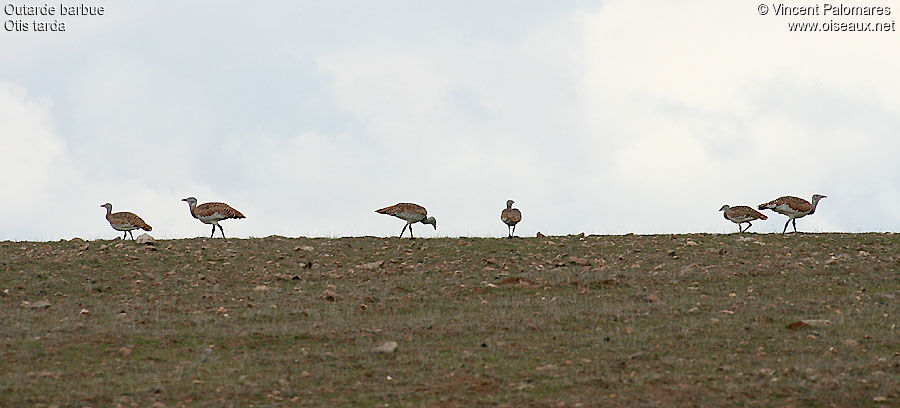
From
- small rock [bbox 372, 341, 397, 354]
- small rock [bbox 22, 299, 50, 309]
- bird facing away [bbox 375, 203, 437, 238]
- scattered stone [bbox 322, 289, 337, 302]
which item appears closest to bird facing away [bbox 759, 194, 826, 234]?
bird facing away [bbox 375, 203, 437, 238]

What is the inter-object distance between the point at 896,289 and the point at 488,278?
27.9ft

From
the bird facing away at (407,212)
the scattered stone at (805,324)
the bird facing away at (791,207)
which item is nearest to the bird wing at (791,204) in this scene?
the bird facing away at (791,207)

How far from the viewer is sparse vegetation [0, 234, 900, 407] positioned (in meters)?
13.5

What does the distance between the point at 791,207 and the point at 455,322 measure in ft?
52.5

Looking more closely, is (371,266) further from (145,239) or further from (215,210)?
(215,210)

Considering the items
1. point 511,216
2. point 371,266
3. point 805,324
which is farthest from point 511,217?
point 805,324

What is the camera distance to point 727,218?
30094mm

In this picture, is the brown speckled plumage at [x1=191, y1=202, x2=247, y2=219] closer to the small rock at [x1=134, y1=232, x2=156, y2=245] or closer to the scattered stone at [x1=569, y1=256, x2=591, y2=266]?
the small rock at [x1=134, y1=232, x2=156, y2=245]

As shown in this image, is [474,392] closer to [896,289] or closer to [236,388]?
[236,388]

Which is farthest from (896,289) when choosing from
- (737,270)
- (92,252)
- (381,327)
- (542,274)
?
(92,252)

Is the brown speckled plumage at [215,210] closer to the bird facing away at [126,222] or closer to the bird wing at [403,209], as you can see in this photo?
the bird facing away at [126,222]

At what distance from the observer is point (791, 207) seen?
29.9 meters

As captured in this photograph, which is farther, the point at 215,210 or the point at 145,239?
the point at 215,210

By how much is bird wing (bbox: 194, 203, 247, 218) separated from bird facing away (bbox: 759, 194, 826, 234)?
15799 millimetres
